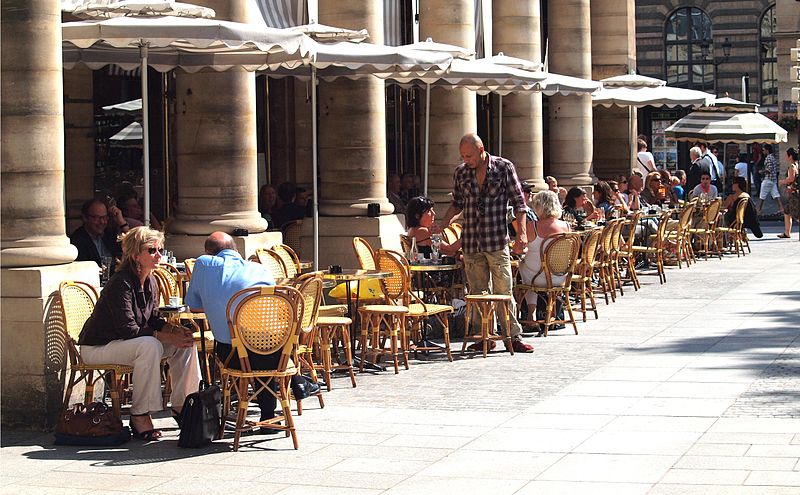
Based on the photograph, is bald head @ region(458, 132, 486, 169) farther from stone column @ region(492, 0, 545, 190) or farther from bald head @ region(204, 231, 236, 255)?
stone column @ region(492, 0, 545, 190)

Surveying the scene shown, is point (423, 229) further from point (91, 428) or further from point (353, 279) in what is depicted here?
point (91, 428)

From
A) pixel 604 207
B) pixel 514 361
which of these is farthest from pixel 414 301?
pixel 604 207

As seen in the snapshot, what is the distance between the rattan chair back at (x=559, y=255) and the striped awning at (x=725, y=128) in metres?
16.5

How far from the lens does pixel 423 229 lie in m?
15.2

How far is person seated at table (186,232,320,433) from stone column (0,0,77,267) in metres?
1.20

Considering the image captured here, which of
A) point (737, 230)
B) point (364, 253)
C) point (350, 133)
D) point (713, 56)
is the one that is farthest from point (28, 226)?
point (713, 56)

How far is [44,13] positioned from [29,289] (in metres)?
1.95

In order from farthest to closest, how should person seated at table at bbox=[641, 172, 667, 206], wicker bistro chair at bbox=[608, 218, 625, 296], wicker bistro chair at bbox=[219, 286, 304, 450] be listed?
person seated at table at bbox=[641, 172, 667, 206] → wicker bistro chair at bbox=[608, 218, 625, 296] → wicker bistro chair at bbox=[219, 286, 304, 450]

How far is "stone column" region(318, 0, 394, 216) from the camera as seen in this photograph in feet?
62.8

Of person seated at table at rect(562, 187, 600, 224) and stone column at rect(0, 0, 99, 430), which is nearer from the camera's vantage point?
stone column at rect(0, 0, 99, 430)

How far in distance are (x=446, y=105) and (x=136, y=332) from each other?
13.1 meters

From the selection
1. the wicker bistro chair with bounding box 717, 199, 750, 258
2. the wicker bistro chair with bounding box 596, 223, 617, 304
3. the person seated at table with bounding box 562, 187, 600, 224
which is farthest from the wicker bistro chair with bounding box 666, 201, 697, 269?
the wicker bistro chair with bounding box 596, 223, 617, 304

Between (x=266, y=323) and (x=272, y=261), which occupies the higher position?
(x=272, y=261)

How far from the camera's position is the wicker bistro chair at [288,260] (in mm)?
14266
